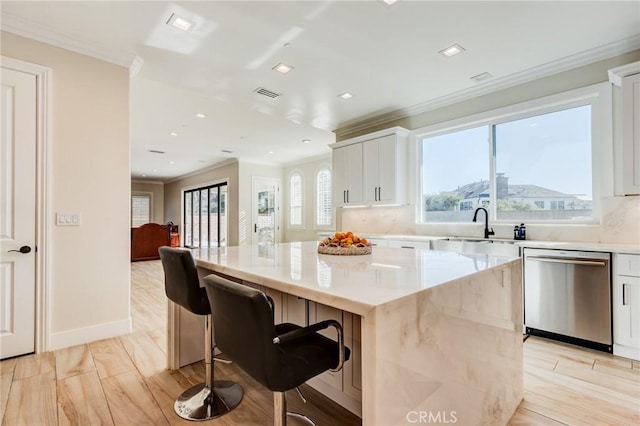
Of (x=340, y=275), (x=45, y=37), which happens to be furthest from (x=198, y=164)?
(x=340, y=275)

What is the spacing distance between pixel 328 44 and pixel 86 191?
252cm

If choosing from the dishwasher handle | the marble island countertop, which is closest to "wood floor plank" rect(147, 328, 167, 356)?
the marble island countertop

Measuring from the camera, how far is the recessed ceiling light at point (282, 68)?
311cm

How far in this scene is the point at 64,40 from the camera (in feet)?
8.49

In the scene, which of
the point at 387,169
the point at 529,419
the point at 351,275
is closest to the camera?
the point at 351,275

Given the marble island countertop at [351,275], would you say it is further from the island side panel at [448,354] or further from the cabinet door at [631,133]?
the cabinet door at [631,133]

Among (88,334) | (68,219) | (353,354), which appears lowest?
(88,334)

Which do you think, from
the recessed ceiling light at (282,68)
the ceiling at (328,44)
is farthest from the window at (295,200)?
the recessed ceiling light at (282,68)

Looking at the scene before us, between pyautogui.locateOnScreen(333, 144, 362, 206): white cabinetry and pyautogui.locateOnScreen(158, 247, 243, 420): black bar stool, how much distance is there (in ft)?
10.9

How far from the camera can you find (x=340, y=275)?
1305mm

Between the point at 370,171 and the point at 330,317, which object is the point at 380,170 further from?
the point at 330,317

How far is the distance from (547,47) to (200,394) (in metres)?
3.95

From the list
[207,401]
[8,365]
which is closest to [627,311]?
[207,401]

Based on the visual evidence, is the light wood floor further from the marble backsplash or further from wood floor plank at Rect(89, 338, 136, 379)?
the marble backsplash
